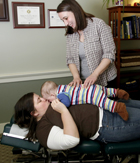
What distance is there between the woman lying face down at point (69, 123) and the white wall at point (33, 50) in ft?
4.09

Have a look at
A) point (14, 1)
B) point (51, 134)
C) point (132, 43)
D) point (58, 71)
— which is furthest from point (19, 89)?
point (132, 43)

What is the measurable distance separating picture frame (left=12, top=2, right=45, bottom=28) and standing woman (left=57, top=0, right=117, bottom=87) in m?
0.83

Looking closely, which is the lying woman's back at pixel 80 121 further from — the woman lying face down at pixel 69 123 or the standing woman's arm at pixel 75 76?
→ the standing woman's arm at pixel 75 76

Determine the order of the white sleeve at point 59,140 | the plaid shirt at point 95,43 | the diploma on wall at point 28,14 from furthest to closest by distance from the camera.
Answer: the diploma on wall at point 28,14
the plaid shirt at point 95,43
the white sleeve at point 59,140

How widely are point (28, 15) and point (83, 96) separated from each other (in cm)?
152

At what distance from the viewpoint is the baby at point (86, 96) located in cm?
139

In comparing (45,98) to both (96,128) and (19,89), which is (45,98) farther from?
(19,89)

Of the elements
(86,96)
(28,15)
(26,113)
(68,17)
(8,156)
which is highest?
(28,15)

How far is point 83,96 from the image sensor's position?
1.53 metres

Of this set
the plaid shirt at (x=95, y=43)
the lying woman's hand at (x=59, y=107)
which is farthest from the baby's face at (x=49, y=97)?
the plaid shirt at (x=95, y=43)

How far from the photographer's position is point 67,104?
1438mm

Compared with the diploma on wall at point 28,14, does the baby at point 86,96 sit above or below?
below

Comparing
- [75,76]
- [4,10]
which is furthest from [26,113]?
[4,10]

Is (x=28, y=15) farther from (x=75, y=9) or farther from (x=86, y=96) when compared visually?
(x=86, y=96)
